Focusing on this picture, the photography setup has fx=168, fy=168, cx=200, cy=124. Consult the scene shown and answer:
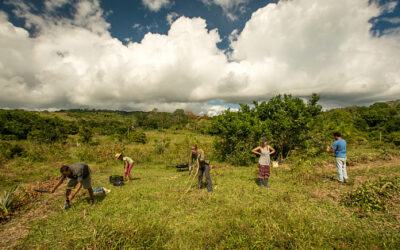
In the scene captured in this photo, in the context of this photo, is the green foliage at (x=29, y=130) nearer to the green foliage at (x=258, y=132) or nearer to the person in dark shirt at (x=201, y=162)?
the green foliage at (x=258, y=132)

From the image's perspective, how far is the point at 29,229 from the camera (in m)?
A: 4.78

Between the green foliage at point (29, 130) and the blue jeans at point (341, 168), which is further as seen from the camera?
the green foliage at point (29, 130)

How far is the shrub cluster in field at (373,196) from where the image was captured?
4.75 m

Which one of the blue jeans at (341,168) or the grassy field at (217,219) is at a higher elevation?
the blue jeans at (341,168)

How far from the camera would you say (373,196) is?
4945 mm

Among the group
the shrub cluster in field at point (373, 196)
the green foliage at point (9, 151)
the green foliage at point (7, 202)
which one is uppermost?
the shrub cluster in field at point (373, 196)

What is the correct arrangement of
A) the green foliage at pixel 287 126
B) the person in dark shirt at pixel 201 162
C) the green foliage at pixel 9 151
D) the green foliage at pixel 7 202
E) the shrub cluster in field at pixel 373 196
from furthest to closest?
the green foliage at pixel 9 151, the green foliage at pixel 287 126, the person in dark shirt at pixel 201 162, the green foliage at pixel 7 202, the shrub cluster in field at pixel 373 196

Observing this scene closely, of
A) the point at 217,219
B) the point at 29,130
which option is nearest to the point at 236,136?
the point at 217,219

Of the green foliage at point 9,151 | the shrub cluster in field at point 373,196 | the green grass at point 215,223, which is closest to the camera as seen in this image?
the green grass at point 215,223

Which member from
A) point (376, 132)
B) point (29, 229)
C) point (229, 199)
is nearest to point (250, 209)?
point (229, 199)

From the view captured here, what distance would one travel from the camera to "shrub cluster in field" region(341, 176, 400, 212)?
4750mm

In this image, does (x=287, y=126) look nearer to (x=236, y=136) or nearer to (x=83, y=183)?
(x=236, y=136)

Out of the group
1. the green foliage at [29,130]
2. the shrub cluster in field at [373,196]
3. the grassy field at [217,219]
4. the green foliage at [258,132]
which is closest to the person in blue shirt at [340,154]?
the grassy field at [217,219]

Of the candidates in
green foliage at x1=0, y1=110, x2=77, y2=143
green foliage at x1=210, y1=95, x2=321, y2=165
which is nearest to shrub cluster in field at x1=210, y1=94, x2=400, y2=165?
green foliage at x1=210, y1=95, x2=321, y2=165
